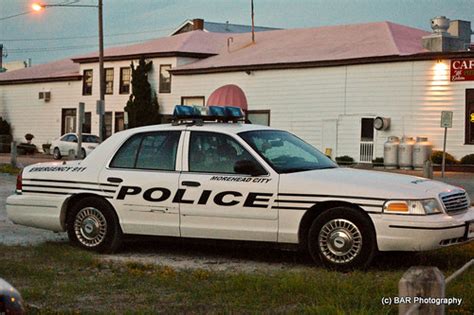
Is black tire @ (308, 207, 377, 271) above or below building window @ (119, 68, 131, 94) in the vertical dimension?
below

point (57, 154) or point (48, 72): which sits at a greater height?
point (48, 72)

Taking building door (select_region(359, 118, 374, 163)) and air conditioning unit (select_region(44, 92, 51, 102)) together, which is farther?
air conditioning unit (select_region(44, 92, 51, 102))

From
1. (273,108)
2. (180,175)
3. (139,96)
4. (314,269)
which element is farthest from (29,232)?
(139,96)

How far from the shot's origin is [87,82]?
58.9m

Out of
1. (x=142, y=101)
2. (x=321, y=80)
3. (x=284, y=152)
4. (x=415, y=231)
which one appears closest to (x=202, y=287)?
(x=415, y=231)

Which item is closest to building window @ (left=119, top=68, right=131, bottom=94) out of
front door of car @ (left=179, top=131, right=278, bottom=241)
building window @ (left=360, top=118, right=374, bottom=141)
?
building window @ (left=360, top=118, right=374, bottom=141)

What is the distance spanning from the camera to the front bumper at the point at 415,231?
9484 mm

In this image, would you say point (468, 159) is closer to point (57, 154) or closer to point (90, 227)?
point (57, 154)

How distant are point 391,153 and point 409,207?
30.8 metres

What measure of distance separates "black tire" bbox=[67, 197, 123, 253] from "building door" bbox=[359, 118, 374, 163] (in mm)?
31917

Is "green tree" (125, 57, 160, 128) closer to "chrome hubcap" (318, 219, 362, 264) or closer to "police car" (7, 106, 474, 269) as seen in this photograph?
"police car" (7, 106, 474, 269)

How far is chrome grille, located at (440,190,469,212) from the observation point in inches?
385

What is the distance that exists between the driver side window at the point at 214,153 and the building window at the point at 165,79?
4242cm

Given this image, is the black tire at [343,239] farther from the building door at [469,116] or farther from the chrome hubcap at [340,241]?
the building door at [469,116]
